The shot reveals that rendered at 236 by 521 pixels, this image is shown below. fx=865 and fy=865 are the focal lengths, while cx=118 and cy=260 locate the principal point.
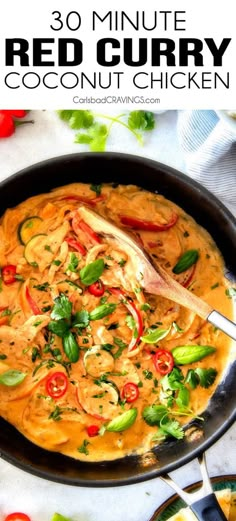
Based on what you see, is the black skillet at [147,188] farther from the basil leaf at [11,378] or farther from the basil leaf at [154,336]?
the basil leaf at [154,336]

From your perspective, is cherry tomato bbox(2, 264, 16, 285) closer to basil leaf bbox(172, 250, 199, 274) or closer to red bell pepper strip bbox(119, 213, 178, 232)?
red bell pepper strip bbox(119, 213, 178, 232)

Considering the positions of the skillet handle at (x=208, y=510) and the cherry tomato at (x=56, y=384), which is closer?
the skillet handle at (x=208, y=510)

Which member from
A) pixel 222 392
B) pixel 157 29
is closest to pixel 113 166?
pixel 157 29

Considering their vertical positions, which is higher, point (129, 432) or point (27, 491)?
point (129, 432)

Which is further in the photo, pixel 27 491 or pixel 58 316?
pixel 27 491

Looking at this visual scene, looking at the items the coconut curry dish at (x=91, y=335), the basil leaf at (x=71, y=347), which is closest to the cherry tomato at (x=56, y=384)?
the coconut curry dish at (x=91, y=335)

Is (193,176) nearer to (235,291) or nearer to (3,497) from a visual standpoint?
(235,291)
